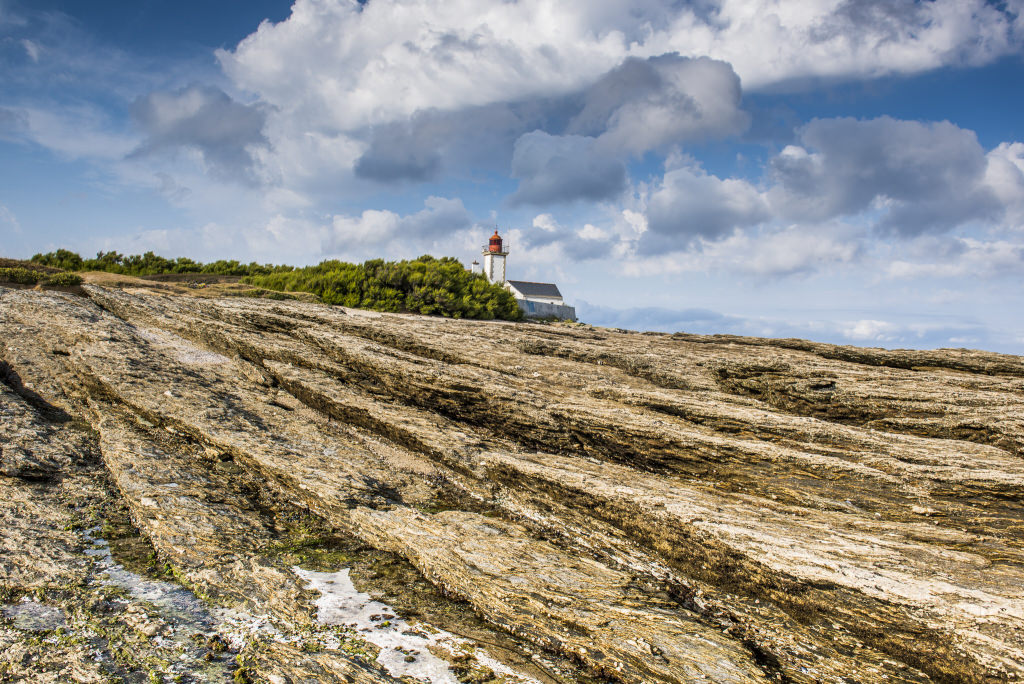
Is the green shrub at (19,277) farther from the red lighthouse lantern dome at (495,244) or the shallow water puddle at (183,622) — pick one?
the red lighthouse lantern dome at (495,244)

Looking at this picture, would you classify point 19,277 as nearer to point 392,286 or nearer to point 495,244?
point 392,286

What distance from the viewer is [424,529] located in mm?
12680

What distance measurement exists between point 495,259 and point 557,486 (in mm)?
82743

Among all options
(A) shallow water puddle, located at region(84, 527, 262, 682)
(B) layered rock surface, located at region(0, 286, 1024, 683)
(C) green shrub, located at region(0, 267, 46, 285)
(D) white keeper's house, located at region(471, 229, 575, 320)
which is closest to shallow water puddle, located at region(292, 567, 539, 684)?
(B) layered rock surface, located at region(0, 286, 1024, 683)

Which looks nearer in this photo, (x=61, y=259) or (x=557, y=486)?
(x=557, y=486)

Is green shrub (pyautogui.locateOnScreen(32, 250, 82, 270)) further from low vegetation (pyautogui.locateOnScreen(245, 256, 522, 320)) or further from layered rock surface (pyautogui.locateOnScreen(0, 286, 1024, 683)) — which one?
layered rock surface (pyautogui.locateOnScreen(0, 286, 1024, 683))

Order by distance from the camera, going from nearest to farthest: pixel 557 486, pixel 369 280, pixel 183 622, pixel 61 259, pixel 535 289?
pixel 183 622 → pixel 557 486 → pixel 369 280 → pixel 61 259 → pixel 535 289

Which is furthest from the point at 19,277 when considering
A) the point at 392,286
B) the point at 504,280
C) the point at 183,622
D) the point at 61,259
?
the point at 504,280

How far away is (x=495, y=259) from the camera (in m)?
95.2

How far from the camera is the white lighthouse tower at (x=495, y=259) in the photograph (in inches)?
3743

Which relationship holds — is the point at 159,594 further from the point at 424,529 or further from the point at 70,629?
the point at 424,529

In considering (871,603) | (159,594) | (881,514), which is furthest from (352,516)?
(881,514)

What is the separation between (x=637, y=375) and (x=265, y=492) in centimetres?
1170

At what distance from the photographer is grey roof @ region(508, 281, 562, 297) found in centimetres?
9147
